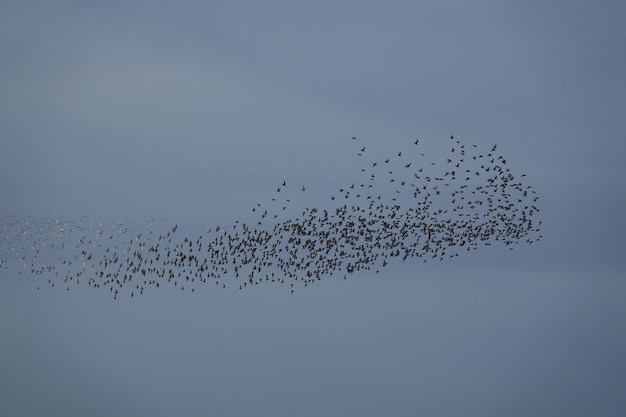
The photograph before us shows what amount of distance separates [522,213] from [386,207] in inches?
547

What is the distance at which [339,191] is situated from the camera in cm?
8212

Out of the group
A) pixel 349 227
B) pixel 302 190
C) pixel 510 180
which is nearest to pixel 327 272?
pixel 349 227

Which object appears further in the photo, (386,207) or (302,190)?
(386,207)

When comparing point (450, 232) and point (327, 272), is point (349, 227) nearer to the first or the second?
point (327, 272)

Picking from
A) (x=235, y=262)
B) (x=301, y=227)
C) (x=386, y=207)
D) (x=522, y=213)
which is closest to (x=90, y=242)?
(x=235, y=262)

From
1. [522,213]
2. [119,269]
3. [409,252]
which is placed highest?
[522,213]

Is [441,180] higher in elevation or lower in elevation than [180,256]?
higher

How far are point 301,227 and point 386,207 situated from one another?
9114 mm

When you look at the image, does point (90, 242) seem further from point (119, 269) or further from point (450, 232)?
point (450, 232)

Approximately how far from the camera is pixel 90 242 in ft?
268

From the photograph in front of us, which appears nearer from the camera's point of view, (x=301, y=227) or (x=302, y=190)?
(x=302, y=190)

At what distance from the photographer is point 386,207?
282 ft

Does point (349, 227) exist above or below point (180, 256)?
above

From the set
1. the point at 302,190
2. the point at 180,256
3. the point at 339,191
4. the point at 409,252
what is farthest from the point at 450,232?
the point at 180,256
